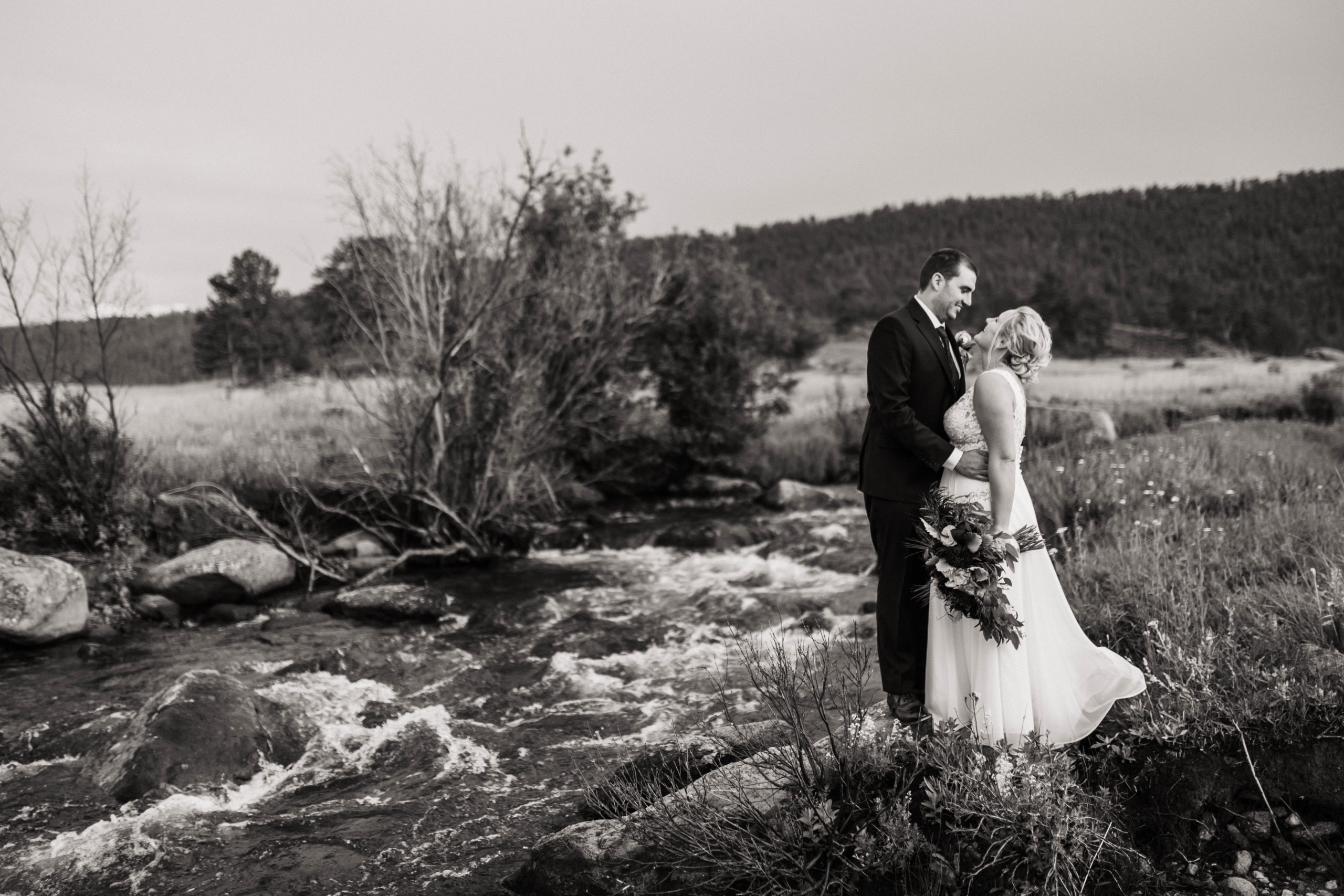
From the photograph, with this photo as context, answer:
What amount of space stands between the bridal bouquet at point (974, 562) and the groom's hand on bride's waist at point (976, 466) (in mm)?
299

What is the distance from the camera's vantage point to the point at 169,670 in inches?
364

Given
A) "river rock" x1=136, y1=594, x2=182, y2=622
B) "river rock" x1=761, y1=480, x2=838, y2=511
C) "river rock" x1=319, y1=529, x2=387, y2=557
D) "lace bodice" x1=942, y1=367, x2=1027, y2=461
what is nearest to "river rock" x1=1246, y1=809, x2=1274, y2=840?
"lace bodice" x1=942, y1=367, x2=1027, y2=461

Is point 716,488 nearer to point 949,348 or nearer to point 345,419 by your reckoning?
point 345,419

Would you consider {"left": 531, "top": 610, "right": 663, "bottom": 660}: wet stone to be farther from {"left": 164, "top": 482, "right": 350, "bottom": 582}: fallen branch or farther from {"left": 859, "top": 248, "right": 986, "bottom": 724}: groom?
{"left": 859, "top": 248, "right": 986, "bottom": 724}: groom

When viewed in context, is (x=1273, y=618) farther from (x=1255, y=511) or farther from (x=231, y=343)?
(x=231, y=343)

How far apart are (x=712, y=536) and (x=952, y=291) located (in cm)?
1041

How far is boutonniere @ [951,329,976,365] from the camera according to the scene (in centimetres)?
540

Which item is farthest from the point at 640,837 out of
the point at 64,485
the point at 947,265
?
the point at 64,485

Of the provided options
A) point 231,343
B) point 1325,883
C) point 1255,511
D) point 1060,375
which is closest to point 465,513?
point 1255,511

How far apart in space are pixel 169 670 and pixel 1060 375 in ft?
123

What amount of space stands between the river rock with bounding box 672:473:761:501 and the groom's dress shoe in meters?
14.7

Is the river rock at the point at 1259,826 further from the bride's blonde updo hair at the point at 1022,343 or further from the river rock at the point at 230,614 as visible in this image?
the river rock at the point at 230,614

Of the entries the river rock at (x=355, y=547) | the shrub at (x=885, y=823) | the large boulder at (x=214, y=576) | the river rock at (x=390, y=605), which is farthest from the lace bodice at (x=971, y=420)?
the river rock at (x=355, y=547)

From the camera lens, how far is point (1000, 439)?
4.56 m
